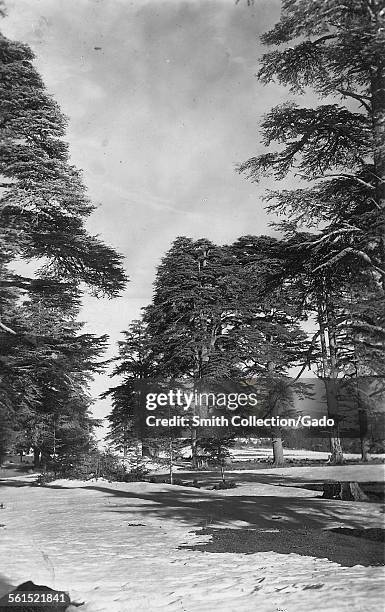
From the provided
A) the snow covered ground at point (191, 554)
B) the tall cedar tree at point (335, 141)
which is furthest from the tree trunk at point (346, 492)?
the tall cedar tree at point (335, 141)

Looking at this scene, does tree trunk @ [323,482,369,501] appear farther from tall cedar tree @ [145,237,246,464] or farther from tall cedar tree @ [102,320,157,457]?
tall cedar tree @ [102,320,157,457]

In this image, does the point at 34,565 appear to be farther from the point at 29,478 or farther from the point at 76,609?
the point at 29,478

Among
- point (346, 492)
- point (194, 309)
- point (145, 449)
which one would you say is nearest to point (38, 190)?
point (346, 492)

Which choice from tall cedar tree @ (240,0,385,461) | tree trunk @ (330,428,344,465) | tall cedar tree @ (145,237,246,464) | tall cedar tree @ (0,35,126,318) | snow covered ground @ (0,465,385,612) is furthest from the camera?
tall cedar tree @ (145,237,246,464)

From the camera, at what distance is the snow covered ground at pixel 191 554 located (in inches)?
239

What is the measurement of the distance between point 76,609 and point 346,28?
9355 millimetres

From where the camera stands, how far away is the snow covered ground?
6082 mm

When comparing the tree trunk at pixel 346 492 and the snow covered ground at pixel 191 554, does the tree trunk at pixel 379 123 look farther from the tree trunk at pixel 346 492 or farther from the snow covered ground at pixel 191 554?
the tree trunk at pixel 346 492

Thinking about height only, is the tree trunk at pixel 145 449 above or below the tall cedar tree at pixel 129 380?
below

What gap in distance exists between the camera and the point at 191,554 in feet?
28.8

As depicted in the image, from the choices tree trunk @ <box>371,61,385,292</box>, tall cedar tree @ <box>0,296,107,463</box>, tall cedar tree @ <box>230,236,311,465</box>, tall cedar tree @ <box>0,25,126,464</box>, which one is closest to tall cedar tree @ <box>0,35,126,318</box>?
tall cedar tree @ <box>0,25,126,464</box>

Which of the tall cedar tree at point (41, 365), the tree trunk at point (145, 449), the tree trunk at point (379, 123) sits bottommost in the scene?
the tree trunk at point (145, 449)

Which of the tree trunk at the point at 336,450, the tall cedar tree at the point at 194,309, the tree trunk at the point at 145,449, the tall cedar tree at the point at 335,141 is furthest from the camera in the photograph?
the tall cedar tree at the point at 194,309

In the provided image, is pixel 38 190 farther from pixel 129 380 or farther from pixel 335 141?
pixel 129 380
